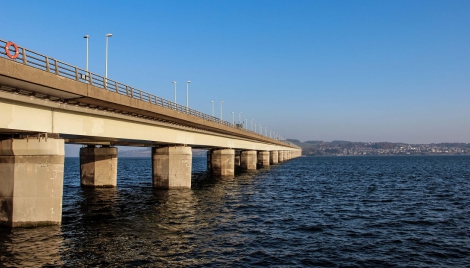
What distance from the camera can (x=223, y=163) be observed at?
66.6 meters

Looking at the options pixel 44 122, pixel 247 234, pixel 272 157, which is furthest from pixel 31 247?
pixel 272 157

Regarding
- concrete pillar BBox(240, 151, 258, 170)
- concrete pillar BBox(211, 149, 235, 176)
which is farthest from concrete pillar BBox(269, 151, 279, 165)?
concrete pillar BBox(211, 149, 235, 176)

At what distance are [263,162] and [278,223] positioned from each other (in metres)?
90.1

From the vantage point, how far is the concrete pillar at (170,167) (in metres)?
41.4

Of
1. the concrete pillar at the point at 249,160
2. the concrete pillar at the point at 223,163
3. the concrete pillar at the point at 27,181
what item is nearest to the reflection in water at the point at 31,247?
the concrete pillar at the point at 27,181

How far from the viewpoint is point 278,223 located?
24.3 m

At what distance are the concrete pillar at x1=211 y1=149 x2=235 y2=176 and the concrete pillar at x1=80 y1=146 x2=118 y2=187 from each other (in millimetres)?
23276

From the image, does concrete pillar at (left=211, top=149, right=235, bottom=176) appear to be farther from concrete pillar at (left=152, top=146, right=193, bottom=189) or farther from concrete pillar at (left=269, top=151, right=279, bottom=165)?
concrete pillar at (left=269, top=151, right=279, bottom=165)

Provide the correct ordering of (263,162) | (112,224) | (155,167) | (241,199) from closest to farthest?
1. (112,224)
2. (241,199)
3. (155,167)
4. (263,162)

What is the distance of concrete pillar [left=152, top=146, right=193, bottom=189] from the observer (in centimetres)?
4144

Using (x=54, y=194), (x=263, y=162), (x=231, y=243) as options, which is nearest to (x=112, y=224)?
(x=54, y=194)

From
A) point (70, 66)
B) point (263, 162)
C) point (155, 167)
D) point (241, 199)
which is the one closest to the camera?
point (70, 66)

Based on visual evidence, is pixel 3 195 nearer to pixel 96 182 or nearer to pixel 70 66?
pixel 70 66

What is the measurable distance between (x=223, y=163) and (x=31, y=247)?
4969 centimetres
